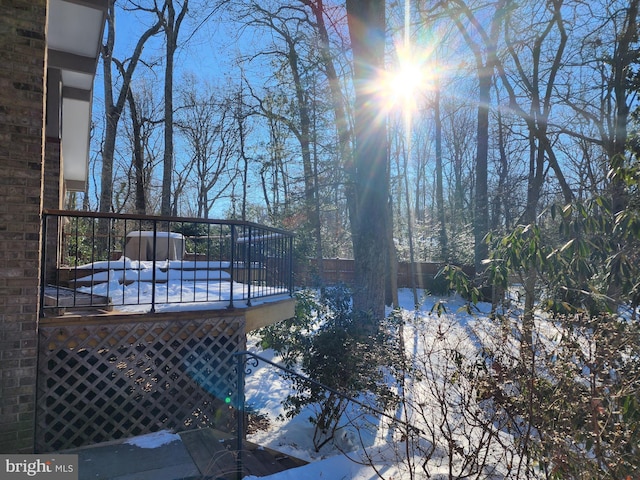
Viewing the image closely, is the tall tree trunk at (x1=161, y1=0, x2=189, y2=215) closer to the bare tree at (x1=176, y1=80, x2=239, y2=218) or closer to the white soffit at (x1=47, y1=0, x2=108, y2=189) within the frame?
the white soffit at (x1=47, y1=0, x2=108, y2=189)

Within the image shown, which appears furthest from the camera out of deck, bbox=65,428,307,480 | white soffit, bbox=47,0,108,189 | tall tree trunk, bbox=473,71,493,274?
tall tree trunk, bbox=473,71,493,274

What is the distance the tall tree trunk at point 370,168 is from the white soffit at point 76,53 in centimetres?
402

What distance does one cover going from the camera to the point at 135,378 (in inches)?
147

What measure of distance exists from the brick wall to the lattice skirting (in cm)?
15

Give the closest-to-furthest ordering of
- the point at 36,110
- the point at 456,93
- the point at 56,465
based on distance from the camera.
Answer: the point at 56,465, the point at 36,110, the point at 456,93

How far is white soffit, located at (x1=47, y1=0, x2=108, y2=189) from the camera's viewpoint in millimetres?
4660

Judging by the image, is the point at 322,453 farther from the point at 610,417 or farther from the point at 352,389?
the point at 610,417

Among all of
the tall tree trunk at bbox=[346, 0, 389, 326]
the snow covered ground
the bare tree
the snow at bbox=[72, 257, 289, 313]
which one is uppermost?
the bare tree

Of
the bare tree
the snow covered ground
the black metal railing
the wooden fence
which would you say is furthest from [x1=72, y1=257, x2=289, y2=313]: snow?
the bare tree

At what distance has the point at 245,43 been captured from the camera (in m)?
13.8

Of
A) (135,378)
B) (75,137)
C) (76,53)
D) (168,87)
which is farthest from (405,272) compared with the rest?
(135,378)

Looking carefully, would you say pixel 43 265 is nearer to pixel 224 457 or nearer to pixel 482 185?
pixel 224 457

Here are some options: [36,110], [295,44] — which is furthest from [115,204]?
[36,110]

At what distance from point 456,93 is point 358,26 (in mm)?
7861
